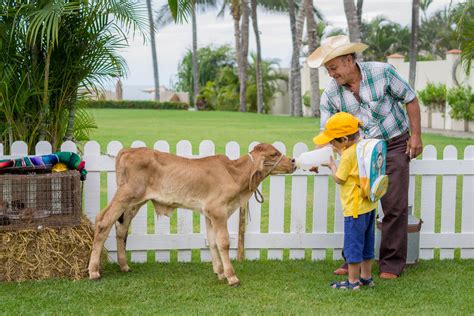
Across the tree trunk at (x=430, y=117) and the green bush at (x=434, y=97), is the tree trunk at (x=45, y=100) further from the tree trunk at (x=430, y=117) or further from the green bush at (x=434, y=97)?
the tree trunk at (x=430, y=117)

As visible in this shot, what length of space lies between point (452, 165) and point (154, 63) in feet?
183

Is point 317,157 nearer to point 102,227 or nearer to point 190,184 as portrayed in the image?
point 190,184

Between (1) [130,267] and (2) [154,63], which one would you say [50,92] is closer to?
(1) [130,267]

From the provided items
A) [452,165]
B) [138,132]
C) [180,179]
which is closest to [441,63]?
[138,132]

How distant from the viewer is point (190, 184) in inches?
229

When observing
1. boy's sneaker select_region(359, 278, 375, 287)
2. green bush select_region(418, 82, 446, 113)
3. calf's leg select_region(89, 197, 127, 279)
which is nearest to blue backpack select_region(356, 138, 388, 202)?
boy's sneaker select_region(359, 278, 375, 287)

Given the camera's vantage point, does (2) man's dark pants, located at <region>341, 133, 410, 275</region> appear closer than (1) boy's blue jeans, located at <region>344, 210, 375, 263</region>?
No

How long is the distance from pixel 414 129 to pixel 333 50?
99cm

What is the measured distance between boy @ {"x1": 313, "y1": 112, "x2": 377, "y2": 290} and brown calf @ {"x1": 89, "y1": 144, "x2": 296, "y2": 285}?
17.9 inches

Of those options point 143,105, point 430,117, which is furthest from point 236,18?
point 430,117

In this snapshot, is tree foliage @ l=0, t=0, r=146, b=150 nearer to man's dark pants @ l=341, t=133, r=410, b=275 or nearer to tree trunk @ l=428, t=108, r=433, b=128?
man's dark pants @ l=341, t=133, r=410, b=275

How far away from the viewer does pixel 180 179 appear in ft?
19.1

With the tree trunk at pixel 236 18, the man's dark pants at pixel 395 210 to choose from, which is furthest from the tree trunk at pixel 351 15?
the tree trunk at pixel 236 18

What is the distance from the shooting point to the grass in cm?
525
